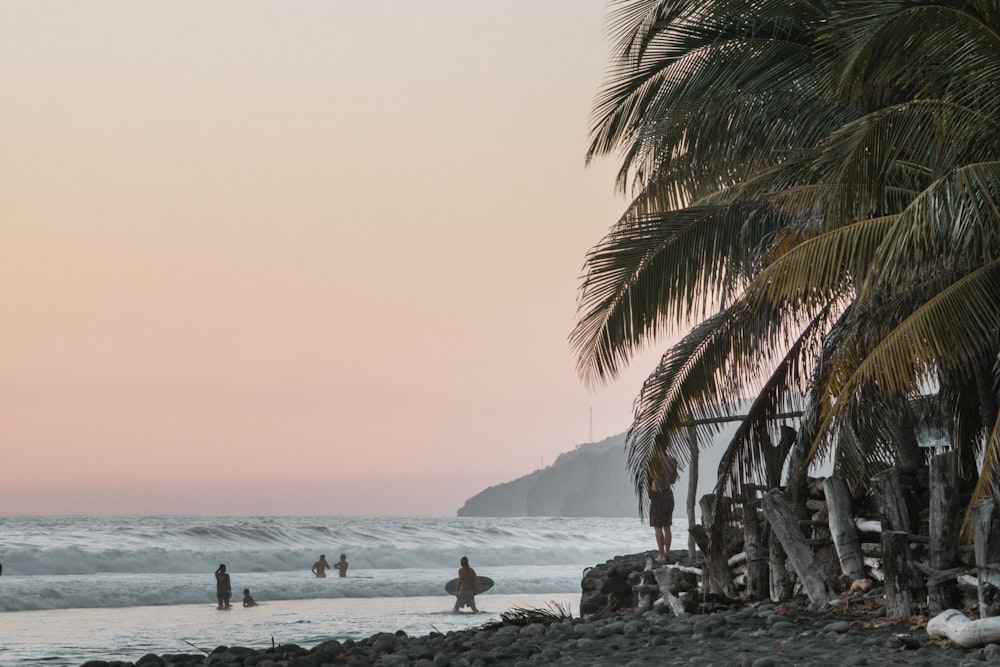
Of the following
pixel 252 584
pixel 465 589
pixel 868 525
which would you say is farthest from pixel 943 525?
pixel 252 584

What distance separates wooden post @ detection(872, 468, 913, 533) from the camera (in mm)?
9312

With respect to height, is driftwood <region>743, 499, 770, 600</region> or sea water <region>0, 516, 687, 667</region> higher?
driftwood <region>743, 499, 770, 600</region>

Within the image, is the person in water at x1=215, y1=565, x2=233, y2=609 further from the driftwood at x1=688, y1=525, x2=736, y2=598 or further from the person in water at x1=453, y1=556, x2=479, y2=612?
the driftwood at x1=688, y1=525, x2=736, y2=598

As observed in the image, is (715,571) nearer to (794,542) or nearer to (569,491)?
(794,542)

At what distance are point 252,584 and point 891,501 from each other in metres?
23.4

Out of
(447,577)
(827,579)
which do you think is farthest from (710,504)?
(447,577)

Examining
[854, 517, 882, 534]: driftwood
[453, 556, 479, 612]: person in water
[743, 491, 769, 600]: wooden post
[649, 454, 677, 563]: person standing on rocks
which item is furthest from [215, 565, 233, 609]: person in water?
[854, 517, 882, 534]: driftwood

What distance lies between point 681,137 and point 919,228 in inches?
192

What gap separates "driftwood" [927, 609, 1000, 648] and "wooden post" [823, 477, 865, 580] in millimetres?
2345

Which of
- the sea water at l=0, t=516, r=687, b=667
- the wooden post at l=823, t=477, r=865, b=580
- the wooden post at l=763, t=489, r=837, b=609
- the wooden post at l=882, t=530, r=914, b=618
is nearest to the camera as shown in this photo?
the wooden post at l=882, t=530, r=914, b=618

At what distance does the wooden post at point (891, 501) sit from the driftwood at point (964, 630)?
136cm

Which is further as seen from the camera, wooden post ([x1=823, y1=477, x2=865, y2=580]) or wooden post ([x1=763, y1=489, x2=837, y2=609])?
wooden post ([x1=823, y1=477, x2=865, y2=580])

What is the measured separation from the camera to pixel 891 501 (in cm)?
938

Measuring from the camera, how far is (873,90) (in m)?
9.86
